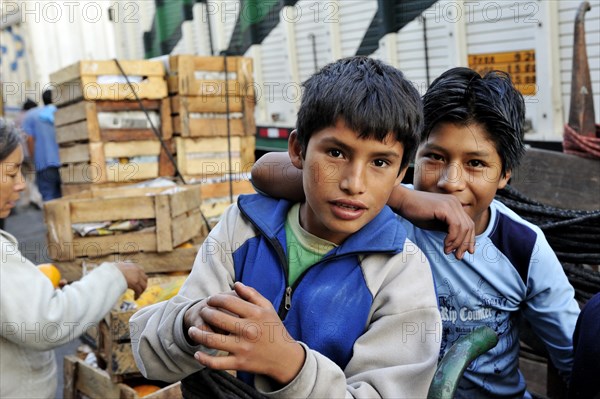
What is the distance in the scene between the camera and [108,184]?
551 centimetres

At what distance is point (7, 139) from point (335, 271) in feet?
5.50

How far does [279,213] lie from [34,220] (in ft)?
35.1

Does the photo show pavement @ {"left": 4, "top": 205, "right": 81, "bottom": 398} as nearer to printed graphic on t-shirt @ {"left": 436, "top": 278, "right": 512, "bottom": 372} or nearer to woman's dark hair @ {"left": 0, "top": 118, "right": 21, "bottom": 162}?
woman's dark hair @ {"left": 0, "top": 118, "right": 21, "bottom": 162}

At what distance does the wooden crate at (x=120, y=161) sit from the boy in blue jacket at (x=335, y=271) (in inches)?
160

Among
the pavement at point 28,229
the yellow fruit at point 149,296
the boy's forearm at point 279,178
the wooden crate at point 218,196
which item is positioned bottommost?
Result: the pavement at point 28,229

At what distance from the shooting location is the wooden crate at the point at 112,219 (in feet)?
12.4

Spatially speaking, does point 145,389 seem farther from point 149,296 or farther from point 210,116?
point 210,116

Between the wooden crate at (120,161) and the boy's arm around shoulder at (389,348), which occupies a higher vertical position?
the wooden crate at (120,161)

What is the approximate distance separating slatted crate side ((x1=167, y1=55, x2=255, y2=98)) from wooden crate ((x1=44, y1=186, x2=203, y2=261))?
1.84m

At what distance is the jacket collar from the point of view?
1.47m

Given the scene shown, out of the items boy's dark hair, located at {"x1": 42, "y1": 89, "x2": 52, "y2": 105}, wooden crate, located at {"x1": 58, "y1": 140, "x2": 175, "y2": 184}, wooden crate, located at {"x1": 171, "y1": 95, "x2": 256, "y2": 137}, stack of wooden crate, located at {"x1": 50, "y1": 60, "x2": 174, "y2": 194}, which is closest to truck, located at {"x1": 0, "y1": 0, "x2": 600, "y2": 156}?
wooden crate, located at {"x1": 171, "y1": 95, "x2": 256, "y2": 137}

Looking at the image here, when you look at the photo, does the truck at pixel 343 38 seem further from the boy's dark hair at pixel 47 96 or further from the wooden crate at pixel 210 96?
the boy's dark hair at pixel 47 96

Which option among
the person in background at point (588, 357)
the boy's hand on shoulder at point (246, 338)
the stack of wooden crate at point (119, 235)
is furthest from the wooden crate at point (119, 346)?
the person in background at point (588, 357)

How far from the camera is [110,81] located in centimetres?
544
